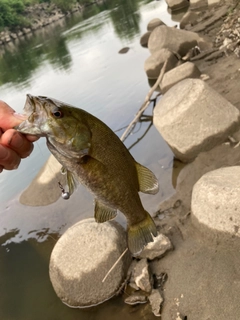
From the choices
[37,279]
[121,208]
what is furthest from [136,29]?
[121,208]

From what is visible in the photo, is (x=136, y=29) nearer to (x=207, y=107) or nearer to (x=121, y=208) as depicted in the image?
(x=207, y=107)

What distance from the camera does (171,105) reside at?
7.21 meters

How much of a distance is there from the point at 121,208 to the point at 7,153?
91 cm

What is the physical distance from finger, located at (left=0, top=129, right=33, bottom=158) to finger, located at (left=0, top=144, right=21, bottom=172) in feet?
0.14

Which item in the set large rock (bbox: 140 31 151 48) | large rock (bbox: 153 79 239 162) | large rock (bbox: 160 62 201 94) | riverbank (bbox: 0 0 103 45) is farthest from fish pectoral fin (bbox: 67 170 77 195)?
riverbank (bbox: 0 0 103 45)

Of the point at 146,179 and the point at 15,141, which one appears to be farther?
the point at 146,179

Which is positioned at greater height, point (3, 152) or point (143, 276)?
point (3, 152)

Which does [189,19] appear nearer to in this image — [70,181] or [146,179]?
[146,179]

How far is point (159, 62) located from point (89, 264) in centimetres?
974

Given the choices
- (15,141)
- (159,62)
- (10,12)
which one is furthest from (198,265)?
(10,12)

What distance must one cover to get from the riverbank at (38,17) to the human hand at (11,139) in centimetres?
7424

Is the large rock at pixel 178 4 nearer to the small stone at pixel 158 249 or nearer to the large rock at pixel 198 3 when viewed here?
the large rock at pixel 198 3

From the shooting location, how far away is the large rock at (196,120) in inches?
269

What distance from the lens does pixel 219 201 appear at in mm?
4844
